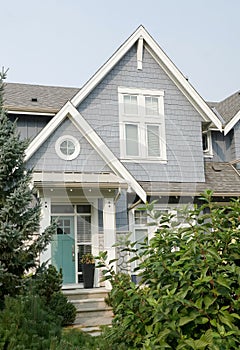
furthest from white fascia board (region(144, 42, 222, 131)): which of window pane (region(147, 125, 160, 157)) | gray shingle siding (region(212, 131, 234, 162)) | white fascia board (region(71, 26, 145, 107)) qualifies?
window pane (region(147, 125, 160, 157))

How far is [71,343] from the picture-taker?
129 inches

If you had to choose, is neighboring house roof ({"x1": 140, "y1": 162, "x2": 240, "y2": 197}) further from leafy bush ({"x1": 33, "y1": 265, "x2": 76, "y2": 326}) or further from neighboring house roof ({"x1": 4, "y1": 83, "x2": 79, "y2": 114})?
leafy bush ({"x1": 33, "y1": 265, "x2": 76, "y2": 326})

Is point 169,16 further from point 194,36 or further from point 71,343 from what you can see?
point 71,343

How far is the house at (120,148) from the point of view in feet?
35.9

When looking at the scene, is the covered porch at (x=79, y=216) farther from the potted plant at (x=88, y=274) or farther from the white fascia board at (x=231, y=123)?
the white fascia board at (x=231, y=123)

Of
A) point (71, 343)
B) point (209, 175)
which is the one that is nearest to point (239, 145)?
point (209, 175)

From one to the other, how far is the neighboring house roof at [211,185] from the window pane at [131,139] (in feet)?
3.33

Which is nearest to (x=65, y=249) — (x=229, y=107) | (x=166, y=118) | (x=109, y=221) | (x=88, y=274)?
(x=88, y=274)

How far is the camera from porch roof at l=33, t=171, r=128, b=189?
32.6 feet

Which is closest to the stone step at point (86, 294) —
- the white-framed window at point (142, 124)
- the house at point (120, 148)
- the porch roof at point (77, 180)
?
the house at point (120, 148)

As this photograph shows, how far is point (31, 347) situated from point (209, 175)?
35.3 ft

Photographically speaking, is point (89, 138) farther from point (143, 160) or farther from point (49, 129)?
point (143, 160)

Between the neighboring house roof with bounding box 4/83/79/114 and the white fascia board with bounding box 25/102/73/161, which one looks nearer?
the white fascia board with bounding box 25/102/73/161

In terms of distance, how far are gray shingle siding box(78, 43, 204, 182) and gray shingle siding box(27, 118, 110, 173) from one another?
927mm
